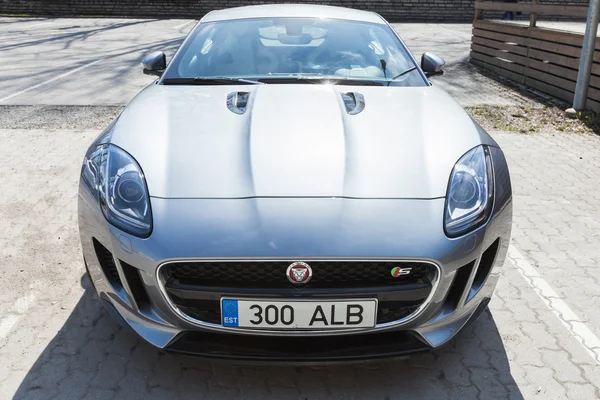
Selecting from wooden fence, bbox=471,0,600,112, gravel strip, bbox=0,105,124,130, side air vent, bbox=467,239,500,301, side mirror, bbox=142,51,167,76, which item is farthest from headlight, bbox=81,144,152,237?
wooden fence, bbox=471,0,600,112

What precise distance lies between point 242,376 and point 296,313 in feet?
1.83

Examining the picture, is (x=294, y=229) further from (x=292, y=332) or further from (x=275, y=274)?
(x=292, y=332)

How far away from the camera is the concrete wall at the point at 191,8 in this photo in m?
22.2

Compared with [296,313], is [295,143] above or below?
above

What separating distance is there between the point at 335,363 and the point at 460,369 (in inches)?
27.9

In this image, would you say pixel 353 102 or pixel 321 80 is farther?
pixel 321 80

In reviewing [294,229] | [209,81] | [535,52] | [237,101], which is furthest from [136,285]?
[535,52]

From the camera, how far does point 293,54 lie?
11.3ft

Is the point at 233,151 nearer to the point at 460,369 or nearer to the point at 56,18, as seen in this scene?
the point at 460,369

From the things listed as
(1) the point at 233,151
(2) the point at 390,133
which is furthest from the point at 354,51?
(1) the point at 233,151

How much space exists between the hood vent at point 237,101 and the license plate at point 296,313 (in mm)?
1054

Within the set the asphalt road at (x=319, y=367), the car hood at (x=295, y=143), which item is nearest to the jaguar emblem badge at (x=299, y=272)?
the car hood at (x=295, y=143)

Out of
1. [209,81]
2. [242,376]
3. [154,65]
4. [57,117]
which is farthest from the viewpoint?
[57,117]

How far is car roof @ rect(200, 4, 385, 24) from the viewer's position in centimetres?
383
